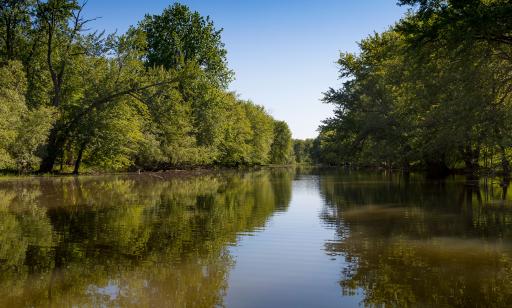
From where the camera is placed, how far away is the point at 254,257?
10.8m

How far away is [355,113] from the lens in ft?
152

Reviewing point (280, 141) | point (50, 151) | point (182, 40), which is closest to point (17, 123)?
point (50, 151)

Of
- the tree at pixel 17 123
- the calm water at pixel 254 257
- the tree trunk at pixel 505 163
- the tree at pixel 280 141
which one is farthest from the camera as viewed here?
the tree at pixel 280 141

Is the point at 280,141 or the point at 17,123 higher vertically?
the point at 280,141

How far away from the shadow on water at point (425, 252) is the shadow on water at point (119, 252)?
9.24ft

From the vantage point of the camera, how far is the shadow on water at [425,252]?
7828 mm

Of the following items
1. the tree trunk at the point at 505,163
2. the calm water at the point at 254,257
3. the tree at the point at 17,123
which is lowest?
the calm water at the point at 254,257

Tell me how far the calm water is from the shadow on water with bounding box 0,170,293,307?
0.03m

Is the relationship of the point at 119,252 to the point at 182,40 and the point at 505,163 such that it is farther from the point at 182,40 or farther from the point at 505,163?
the point at 182,40

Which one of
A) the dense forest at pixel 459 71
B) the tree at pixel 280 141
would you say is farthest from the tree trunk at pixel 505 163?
the tree at pixel 280 141

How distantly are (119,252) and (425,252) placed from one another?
7348 mm

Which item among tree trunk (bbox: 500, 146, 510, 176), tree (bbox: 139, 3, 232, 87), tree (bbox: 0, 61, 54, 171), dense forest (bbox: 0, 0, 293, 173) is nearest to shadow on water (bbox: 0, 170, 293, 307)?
tree (bbox: 0, 61, 54, 171)

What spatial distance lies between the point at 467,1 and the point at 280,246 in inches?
537

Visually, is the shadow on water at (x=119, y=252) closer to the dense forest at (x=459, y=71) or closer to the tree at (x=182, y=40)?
the dense forest at (x=459, y=71)
